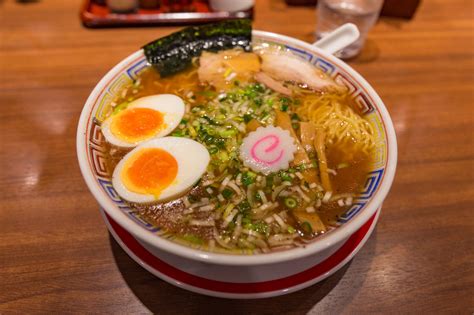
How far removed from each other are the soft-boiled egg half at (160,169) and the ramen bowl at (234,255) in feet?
0.20

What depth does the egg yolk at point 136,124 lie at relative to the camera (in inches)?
58.2

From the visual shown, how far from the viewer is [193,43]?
194 cm

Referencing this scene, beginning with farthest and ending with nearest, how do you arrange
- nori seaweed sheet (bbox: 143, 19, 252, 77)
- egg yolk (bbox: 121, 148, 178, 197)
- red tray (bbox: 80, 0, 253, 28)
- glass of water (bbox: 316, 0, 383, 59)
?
red tray (bbox: 80, 0, 253, 28) → glass of water (bbox: 316, 0, 383, 59) → nori seaweed sheet (bbox: 143, 19, 252, 77) → egg yolk (bbox: 121, 148, 178, 197)

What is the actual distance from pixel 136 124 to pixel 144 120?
4 centimetres

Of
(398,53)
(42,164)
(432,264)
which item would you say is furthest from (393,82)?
(42,164)

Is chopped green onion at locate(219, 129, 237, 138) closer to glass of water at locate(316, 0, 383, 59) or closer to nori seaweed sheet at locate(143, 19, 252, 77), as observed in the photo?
nori seaweed sheet at locate(143, 19, 252, 77)

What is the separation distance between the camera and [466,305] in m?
1.31

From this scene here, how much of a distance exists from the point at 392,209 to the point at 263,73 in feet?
2.95

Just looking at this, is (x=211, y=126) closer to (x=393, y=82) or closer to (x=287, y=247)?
A: (x=287, y=247)

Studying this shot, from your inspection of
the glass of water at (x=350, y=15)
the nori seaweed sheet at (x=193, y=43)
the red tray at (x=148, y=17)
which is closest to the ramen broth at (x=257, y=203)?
the nori seaweed sheet at (x=193, y=43)

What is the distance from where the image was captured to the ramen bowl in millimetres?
1027

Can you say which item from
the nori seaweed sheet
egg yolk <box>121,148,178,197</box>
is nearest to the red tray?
the nori seaweed sheet

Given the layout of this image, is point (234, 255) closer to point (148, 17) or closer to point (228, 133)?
point (228, 133)

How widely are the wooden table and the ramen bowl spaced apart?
→ 0.50 ft
